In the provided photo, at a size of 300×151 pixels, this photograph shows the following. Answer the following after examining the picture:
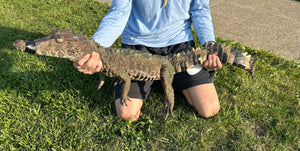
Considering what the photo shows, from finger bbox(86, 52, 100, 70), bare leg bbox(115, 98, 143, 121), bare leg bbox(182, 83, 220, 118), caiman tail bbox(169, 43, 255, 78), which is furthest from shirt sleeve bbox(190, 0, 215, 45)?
finger bbox(86, 52, 100, 70)

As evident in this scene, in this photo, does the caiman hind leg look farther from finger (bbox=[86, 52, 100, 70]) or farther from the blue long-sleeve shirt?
finger (bbox=[86, 52, 100, 70])

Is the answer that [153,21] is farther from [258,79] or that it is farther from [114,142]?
[258,79]

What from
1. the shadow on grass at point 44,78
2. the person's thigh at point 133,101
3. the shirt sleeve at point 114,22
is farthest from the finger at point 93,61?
the shadow on grass at point 44,78

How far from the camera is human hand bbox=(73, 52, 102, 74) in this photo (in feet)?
6.91

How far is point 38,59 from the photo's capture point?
3.77 m

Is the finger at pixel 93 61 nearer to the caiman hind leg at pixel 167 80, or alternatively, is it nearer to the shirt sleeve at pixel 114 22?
the shirt sleeve at pixel 114 22

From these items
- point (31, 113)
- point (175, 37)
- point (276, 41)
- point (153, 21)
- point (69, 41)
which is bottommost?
point (276, 41)

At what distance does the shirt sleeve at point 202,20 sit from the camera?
286cm

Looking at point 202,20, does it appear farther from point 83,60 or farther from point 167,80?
point 83,60

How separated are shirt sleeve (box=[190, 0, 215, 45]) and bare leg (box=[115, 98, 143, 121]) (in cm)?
122

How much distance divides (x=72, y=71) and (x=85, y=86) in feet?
1.62

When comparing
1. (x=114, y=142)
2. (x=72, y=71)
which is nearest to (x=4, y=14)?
(x=72, y=71)

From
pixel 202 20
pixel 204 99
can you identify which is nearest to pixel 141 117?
pixel 204 99

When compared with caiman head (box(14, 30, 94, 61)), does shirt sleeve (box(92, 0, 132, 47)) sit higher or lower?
lower
